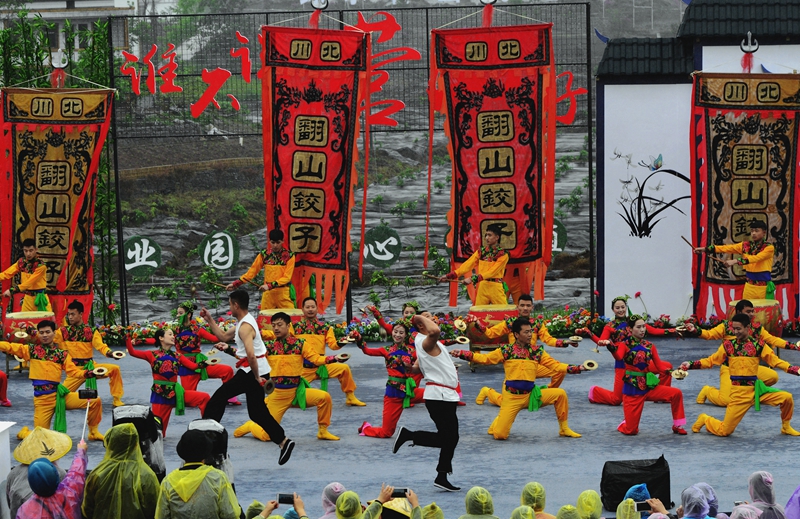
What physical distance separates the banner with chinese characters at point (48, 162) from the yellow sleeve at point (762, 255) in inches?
299

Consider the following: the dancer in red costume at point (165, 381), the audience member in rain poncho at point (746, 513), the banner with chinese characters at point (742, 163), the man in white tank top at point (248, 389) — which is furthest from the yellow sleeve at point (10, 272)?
the audience member in rain poncho at point (746, 513)

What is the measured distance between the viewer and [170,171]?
21.0 metres

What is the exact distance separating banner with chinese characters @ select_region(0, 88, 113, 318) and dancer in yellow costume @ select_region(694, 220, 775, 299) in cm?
714

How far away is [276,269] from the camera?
523 inches

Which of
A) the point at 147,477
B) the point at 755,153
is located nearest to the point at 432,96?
the point at 755,153

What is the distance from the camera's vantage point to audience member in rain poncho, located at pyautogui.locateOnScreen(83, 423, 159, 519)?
5.70 meters

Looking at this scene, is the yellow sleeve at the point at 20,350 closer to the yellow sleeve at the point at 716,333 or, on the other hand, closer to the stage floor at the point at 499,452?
the stage floor at the point at 499,452

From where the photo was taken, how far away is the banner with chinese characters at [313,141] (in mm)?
13180

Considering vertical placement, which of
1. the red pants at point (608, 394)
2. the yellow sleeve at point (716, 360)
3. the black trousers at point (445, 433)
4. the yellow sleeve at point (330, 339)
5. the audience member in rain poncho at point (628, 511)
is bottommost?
the red pants at point (608, 394)

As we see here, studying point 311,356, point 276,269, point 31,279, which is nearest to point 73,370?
point 311,356

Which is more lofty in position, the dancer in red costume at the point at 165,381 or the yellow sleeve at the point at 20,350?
the yellow sleeve at the point at 20,350

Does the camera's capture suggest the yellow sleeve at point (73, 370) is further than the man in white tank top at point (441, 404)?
Yes

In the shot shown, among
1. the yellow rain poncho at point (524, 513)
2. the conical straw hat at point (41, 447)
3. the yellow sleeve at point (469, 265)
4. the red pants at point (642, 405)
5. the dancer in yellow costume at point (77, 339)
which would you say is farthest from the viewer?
the yellow sleeve at point (469, 265)

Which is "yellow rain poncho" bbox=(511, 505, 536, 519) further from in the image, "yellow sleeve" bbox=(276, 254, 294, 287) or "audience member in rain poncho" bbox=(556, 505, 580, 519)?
"yellow sleeve" bbox=(276, 254, 294, 287)
